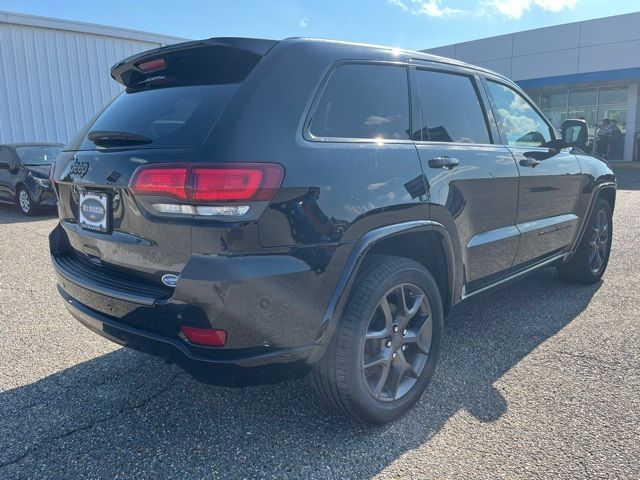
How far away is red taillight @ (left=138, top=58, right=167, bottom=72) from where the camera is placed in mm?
2549

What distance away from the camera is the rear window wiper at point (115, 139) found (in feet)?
7.42

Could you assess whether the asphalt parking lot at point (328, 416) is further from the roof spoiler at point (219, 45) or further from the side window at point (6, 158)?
the side window at point (6, 158)

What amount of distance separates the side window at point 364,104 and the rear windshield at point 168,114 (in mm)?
446

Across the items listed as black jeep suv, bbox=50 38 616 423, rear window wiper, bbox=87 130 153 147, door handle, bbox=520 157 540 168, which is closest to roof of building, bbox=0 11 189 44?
black jeep suv, bbox=50 38 616 423

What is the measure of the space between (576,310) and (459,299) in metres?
1.66

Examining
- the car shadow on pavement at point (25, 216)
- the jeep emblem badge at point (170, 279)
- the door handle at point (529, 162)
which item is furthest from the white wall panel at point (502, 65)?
the jeep emblem badge at point (170, 279)

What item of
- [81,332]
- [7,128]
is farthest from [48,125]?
[81,332]

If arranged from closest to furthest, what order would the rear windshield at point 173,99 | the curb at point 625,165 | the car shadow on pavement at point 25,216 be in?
1. the rear windshield at point 173,99
2. the car shadow on pavement at point 25,216
3. the curb at point 625,165

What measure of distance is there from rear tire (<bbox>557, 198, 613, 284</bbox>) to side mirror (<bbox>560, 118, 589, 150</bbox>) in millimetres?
758

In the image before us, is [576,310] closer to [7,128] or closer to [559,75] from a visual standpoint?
[7,128]

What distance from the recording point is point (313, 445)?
2.38 m

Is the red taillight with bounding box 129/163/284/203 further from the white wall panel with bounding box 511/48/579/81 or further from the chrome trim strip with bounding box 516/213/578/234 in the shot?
the white wall panel with bounding box 511/48/579/81

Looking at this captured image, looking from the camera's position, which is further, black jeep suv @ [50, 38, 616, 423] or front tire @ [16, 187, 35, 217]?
front tire @ [16, 187, 35, 217]

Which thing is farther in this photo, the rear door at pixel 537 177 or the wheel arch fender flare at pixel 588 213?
the wheel arch fender flare at pixel 588 213
